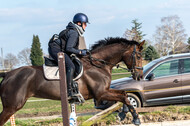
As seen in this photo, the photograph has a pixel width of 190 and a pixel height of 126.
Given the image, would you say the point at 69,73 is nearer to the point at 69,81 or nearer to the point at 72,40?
the point at 69,81

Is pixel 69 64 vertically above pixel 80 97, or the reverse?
pixel 69 64

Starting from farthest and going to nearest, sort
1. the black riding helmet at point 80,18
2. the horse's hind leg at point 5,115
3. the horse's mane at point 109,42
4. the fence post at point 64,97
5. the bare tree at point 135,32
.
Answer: the bare tree at point 135,32, the horse's mane at point 109,42, the black riding helmet at point 80,18, the horse's hind leg at point 5,115, the fence post at point 64,97

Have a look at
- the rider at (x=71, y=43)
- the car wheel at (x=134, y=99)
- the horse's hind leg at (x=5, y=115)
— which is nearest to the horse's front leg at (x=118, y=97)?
the rider at (x=71, y=43)

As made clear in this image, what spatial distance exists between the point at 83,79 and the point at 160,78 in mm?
3818

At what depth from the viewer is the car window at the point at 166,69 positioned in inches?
357

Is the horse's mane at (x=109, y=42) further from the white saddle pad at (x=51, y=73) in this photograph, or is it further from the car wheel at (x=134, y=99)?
the car wheel at (x=134, y=99)

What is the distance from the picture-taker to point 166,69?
9164mm

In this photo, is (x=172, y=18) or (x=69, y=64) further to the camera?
(x=172, y=18)

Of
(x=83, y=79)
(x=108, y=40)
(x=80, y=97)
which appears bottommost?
(x=80, y=97)

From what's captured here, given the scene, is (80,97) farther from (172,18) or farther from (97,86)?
(172,18)

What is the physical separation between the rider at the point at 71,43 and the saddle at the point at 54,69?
0.52ft

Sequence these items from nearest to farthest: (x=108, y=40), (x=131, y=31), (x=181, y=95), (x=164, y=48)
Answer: (x=108, y=40), (x=181, y=95), (x=131, y=31), (x=164, y=48)

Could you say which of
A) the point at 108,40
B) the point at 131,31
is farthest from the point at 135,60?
the point at 131,31

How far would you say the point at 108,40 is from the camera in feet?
22.5
